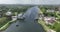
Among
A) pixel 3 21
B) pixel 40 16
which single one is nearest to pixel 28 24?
pixel 40 16

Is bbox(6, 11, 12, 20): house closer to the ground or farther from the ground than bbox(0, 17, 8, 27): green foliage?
farther from the ground

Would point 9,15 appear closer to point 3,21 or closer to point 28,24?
point 3,21

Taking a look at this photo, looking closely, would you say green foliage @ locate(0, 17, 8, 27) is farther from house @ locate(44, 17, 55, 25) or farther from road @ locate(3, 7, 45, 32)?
house @ locate(44, 17, 55, 25)

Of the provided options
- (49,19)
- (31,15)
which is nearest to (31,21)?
(31,15)

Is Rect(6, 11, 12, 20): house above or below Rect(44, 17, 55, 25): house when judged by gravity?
above

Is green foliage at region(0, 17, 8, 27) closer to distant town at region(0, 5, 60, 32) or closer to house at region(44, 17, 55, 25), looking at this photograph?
distant town at region(0, 5, 60, 32)

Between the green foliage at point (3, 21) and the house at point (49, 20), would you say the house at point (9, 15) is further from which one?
the house at point (49, 20)

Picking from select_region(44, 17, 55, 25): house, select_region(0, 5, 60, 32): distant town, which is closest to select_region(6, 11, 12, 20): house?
select_region(0, 5, 60, 32): distant town

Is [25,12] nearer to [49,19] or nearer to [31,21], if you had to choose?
[31,21]

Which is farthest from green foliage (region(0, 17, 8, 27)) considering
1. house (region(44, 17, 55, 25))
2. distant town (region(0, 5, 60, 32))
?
house (region(44, 17, 55, 25))
